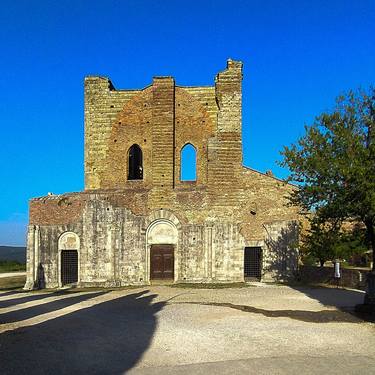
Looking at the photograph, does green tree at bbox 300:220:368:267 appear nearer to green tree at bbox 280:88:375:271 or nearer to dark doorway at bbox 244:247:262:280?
green tree at bbox 280:88:375:271

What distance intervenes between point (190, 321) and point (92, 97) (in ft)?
55.2

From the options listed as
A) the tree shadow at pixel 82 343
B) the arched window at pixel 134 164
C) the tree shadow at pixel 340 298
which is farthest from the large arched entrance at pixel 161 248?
the tree shadow at pixel 82 343

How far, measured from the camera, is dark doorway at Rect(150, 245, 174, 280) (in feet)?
79.1

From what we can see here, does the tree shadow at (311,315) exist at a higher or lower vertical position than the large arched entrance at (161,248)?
lower

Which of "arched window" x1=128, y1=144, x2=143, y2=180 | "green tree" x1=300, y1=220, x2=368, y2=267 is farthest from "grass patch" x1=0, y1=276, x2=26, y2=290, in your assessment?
"green tree" x1=300, y1=220, x2=368, y2=267

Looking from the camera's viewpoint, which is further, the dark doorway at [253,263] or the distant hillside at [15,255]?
the distant hillside at [15,255]

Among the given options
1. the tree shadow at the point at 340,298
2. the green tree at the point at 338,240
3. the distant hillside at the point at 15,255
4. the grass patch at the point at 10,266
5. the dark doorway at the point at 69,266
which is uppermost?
the green tree at the point at 338,240

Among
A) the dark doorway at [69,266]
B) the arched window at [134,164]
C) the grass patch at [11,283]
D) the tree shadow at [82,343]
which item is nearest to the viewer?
the tree shadow at [82,343]

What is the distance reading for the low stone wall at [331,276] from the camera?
2111 cm

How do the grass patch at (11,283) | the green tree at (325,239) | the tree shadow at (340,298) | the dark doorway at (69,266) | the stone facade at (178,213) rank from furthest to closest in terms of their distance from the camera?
the grass patch at (11,283) → the dark doorway at (69,266) → the stone facade at (178,213) → the green tree at (325,239) → the tree shadow at (340,298)

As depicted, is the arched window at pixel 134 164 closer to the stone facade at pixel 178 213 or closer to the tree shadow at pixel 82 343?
the stone facade at pixel 178 213

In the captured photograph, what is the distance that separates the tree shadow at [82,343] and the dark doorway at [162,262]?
9.27m

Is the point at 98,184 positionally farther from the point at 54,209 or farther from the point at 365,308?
the point at 365,308

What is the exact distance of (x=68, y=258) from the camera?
80.1 feet
